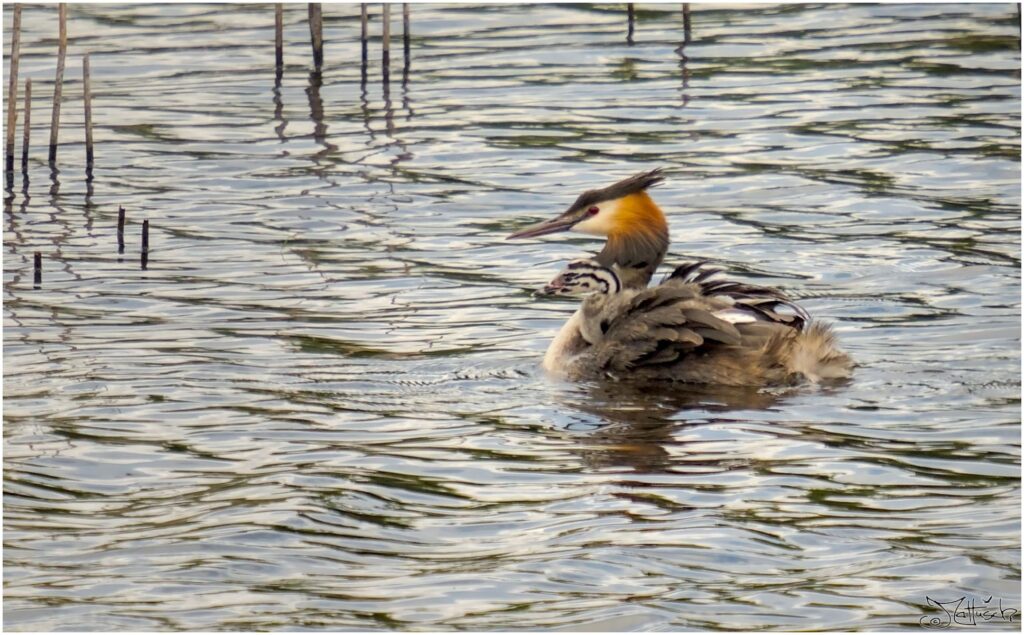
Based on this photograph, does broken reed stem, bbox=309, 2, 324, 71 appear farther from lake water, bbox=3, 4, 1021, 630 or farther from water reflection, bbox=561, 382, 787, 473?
water reflection, bbox=561, 382, 787, 473

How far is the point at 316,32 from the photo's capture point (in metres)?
19.0

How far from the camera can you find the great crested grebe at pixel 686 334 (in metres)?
9.27

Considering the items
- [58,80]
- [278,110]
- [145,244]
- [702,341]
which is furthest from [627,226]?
[278,110]

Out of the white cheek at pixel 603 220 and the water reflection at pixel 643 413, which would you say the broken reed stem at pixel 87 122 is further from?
the water reflection at pixel 643 413

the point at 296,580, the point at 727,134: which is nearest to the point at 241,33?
the point at 727,134

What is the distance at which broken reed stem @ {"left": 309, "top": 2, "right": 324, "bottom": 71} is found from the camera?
61.4ft

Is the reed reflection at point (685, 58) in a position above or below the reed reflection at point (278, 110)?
above

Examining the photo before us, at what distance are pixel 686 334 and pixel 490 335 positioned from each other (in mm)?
1759

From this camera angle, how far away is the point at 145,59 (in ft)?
65.7

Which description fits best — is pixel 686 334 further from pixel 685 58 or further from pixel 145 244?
pixel 685 58

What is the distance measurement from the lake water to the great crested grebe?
0.19 metres

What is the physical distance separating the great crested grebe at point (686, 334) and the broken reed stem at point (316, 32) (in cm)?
927

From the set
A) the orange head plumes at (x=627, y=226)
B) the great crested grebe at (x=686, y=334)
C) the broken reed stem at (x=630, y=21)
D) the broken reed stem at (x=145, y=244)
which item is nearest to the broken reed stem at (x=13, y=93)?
the broken reed stem at (x=145, y=244)

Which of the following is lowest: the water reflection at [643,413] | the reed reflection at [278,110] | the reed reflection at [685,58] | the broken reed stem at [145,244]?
the water reflection at [643,413]
